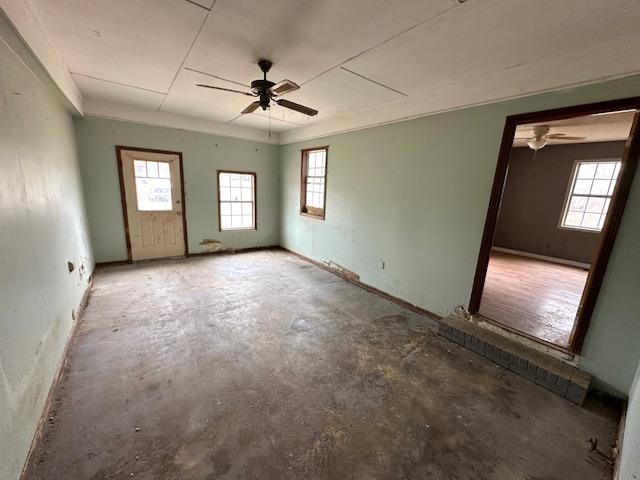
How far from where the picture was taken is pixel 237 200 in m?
5.78

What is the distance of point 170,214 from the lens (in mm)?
4934

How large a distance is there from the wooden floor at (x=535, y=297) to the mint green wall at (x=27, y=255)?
3.79 metres

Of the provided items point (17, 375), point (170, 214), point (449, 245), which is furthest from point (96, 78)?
point (449, 245)

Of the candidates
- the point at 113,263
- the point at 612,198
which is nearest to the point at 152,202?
the point at 113,263

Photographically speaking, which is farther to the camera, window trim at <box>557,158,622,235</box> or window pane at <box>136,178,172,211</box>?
window trim at <box>557,158,622,235</box>

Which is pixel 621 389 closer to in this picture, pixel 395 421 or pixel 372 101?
pixel 395 421

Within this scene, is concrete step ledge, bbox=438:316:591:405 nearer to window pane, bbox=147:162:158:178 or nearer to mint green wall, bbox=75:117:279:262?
mint green wall, bbox=75:117:279:262

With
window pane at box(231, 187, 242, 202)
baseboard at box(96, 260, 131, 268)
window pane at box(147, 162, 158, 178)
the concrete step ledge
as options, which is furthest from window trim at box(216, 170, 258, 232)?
the concrete step ledge

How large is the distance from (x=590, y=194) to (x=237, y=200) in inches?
291

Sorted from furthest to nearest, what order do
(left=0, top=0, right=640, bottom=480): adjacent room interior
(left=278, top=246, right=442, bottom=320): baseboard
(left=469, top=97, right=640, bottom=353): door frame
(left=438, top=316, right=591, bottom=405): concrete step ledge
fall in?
(left=278, top=246, right=442, bottom=320): baseboard
(left=438, top=316, right=591, bottom=405): concrete step ledge
(left=469, top=97, right=640, bottom=353): door frame
(left=0, top=0, right=640, bottom=480): adjacent room interior

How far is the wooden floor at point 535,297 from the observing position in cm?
284

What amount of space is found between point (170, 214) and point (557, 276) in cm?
731

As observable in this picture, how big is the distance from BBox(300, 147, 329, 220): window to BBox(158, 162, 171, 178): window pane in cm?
252

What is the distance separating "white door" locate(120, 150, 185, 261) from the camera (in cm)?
452
